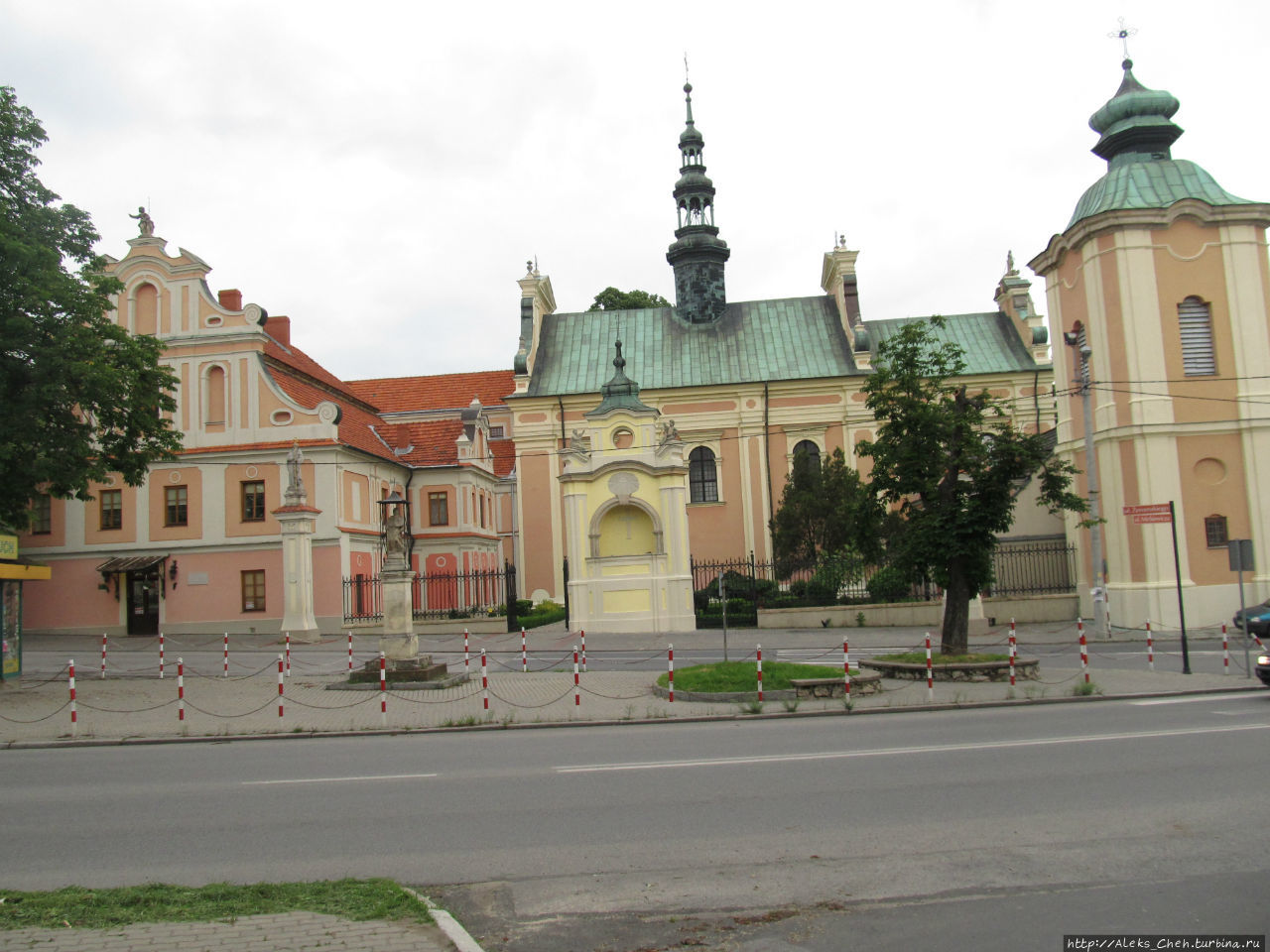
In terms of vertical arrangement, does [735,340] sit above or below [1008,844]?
above

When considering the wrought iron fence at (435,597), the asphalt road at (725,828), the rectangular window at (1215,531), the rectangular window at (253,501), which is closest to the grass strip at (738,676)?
the asphalt road at (725,828)

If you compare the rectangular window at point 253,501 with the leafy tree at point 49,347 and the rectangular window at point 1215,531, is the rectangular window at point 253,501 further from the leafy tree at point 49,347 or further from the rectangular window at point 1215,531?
the rectangular window at point 1215,531

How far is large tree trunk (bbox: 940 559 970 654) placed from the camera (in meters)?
17.6

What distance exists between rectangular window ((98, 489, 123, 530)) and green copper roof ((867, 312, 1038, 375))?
3201 cm

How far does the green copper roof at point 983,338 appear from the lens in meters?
45.0

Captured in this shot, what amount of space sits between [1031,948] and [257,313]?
32868mm

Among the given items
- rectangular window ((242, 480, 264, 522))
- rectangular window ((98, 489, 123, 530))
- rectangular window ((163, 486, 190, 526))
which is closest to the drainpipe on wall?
rectangular window ((242, 480, 264, 522))

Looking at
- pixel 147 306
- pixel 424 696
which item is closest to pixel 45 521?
pixel 147 306

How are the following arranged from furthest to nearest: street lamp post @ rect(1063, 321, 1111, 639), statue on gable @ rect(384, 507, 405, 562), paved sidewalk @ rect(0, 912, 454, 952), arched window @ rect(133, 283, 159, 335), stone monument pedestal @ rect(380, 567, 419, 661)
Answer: arched window @ rect(133, 283, 159, 335)
street lamp post @ rect(1063, 321, 1111, 639)
statue on gable @ rect(384, 507, 405, 562)
stone monument pedestal @ rect(380, 567, 419, 661)
paved sidewalk @ rect(0, 912, 454, 952)

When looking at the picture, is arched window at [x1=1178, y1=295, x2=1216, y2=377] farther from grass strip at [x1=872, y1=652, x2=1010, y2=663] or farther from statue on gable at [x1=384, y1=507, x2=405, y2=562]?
statue on gable at [x1=384, y1=507, x2=405, y2=562]

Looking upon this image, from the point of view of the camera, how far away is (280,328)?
147 ft

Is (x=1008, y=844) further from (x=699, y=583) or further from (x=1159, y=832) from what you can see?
(x=699, y=583)

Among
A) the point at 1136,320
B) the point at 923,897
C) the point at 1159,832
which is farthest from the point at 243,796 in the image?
the point at 1136,320

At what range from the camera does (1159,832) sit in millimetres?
6695
